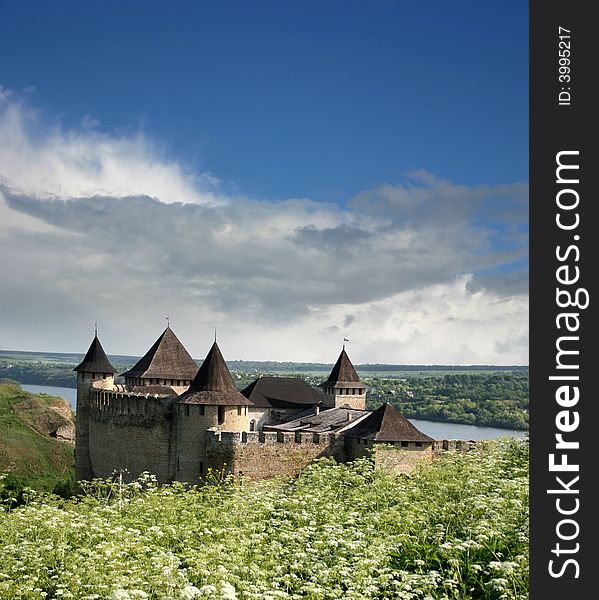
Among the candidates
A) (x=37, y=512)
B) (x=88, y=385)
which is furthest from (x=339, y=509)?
(x=88, y=385)

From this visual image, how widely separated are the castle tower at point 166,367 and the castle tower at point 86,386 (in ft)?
3.13

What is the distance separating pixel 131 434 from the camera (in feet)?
72.9

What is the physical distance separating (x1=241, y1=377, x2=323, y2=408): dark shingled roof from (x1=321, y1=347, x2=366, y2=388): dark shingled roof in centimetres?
109

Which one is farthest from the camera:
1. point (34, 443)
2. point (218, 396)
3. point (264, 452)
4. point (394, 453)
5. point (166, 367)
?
point (34, 443)

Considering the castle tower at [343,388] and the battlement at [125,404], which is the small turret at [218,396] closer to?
the battlement at [125,404]

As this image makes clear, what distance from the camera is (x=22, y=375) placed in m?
137

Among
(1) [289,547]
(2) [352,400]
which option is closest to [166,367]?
(2) [352,400]

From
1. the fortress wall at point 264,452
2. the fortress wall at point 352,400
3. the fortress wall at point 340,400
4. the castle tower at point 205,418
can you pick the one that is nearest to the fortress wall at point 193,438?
the castle tower at point 205,418

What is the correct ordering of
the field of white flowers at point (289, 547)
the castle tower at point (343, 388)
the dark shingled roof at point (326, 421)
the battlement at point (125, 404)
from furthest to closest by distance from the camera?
the castle tower at point (343, 388), the dark shingled roof at point (326, 421), the battlement at point (125, 404), the field of white flowers at point (289, 547)

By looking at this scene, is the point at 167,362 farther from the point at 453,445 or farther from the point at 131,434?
the point at 453,445

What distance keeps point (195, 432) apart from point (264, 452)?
1.94 m

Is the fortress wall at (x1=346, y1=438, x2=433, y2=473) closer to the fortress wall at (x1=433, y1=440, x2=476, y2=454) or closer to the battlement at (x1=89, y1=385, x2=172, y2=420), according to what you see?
the fortress wall at (x1=433, y1=440, x2=476, y2=454)

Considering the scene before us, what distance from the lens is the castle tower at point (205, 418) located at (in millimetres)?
19656

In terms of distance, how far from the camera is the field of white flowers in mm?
7684
